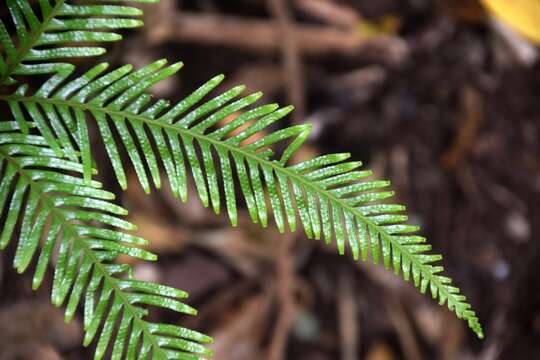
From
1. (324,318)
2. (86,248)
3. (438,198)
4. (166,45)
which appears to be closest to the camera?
(86,248)

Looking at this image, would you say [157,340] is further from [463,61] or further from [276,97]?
[463,61]

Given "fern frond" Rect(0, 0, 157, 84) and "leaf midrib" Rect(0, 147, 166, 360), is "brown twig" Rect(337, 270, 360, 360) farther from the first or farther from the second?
"fern frond" Rect(0, 0, 157, 84)

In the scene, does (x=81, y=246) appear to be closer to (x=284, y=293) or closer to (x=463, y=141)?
(x=284, y=293)

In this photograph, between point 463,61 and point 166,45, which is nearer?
point 166,45

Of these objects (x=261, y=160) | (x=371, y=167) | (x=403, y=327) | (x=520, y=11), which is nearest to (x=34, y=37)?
(x=261, y=160)

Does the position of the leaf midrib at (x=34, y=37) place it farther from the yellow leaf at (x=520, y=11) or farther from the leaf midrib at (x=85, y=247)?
the yellow leaf at (x=520, y=11)

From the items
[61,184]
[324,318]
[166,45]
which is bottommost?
[324,318]

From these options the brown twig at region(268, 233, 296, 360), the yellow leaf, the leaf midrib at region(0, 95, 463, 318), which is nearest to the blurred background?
the brown twig at region(268, 233, 296, 360)

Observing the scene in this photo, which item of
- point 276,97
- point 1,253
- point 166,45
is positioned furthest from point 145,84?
point 276,97
